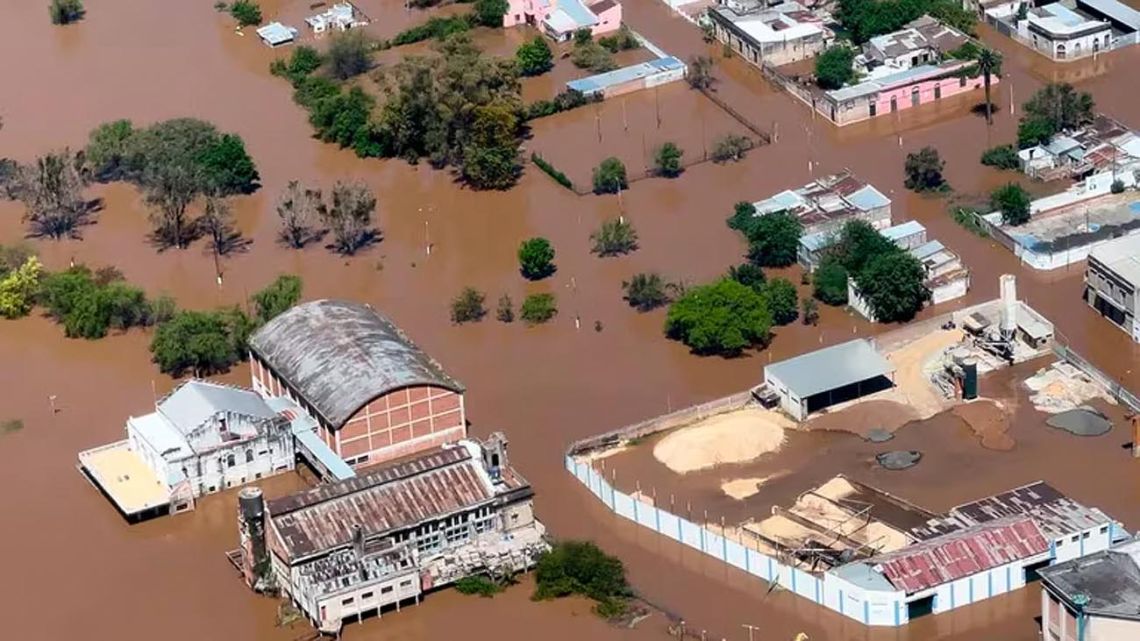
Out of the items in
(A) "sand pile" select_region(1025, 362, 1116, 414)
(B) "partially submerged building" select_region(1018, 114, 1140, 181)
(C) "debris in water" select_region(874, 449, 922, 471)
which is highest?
(C) "debris in water" select_region(874, 449, 922, 471)

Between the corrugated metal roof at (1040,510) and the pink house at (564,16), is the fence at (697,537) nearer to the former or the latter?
the corrugated metal roof at (1040,510)

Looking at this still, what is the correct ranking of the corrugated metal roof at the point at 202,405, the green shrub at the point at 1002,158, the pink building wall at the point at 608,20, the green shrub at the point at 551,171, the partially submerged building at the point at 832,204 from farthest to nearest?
the pink building wall at the point at 608,20 → the green shrub at the point at 551,171 → the green shrub at the point at 1002,158 → the partially submerged building at the point at 832,204 → the corrugated metal roof at the point at 202,405

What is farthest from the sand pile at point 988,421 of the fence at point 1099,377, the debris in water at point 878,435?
the fence at point 1099,377

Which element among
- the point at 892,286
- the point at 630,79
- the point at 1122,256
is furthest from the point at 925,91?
the point at 892,286

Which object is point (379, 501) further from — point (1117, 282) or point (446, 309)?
point (1117, 282)

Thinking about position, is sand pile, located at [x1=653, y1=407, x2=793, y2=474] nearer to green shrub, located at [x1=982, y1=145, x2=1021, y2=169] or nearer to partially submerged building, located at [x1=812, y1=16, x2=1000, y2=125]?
green shrub, located at [x1=982, y1=145, x2=1021, y2=169]

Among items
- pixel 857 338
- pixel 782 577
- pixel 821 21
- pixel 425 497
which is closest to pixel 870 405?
pixel 857 338

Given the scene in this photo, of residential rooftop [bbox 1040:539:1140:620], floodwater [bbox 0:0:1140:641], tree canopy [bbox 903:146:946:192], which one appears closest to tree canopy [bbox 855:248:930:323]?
floodwater [bbox 0:0:1140:641]
